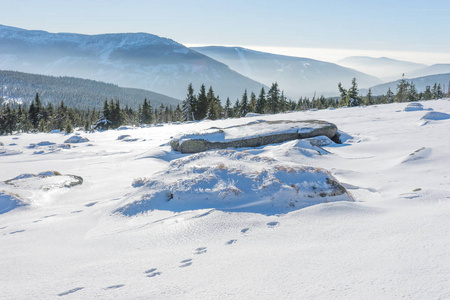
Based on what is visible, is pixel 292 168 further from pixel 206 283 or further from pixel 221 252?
pixel 206 283

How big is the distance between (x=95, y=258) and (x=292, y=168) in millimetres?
3239

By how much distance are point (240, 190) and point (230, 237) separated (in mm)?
1172

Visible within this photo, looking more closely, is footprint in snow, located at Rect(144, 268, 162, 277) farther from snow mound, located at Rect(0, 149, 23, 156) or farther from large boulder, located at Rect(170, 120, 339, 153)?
snow mound, located at Rect(0, 149, 23, 156)

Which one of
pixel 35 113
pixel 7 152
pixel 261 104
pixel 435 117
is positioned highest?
pixel 261 104

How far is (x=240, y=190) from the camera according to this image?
4.14 meters

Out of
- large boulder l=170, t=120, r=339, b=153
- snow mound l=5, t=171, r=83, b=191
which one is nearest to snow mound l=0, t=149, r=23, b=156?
snow mound l=5, t=171, r=83, b=191

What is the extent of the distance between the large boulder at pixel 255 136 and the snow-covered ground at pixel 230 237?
4747mm

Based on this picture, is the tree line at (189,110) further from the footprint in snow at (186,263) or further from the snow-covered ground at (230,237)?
the footprint in snow at (186,263)

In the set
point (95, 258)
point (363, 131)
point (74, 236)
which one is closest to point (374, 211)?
point (95, 258)

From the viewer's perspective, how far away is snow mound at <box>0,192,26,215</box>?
16.2 feet

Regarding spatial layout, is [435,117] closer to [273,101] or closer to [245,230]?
[245,230]

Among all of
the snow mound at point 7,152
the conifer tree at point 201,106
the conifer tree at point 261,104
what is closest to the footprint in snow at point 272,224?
the snow mound at point 7,152

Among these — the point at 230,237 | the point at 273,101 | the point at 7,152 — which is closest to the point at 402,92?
the point at 273,101

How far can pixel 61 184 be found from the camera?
20.7ft
